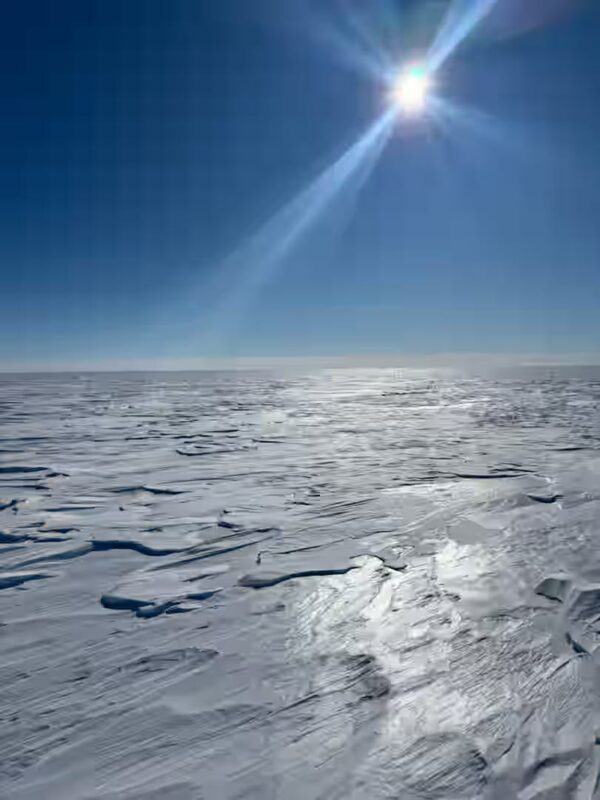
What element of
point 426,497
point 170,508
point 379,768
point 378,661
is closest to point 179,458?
point 170,508

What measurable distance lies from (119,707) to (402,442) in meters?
7.76

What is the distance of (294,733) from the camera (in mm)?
1893

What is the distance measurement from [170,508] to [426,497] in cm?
287

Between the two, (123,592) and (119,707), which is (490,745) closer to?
(119,707)

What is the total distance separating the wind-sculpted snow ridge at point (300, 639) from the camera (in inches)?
68.9

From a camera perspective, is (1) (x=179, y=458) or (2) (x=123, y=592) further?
(1) (x=179, y=458)

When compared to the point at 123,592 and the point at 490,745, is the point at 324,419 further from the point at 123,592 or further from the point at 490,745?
the point at 490,745

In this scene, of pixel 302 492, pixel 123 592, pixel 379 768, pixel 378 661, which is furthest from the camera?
pixel 302 492

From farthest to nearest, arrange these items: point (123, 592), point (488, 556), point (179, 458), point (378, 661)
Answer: point (179, 458)
point (488, 556)
point (123, 592)
point (378, 661)

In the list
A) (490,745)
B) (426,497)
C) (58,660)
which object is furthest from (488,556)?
(58,660)

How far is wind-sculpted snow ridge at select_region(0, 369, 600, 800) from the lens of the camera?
175 centimetres

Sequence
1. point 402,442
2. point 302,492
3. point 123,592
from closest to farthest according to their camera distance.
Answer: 1. point 123,592
2. point 302,492
3. point 402,442

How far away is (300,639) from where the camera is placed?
253 cm

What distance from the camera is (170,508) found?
4.92 meters
